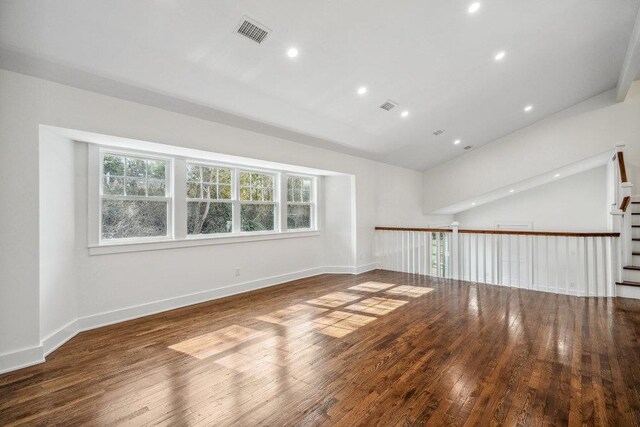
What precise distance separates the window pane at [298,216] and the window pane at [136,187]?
2.59 m

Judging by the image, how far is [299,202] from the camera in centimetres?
604

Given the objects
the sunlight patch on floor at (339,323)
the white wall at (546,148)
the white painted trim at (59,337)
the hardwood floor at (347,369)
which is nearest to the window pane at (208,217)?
the hardwood floor at (347,369)

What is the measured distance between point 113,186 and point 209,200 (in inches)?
49.7

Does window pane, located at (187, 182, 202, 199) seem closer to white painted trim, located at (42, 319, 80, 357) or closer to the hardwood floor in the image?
the hardwood floor

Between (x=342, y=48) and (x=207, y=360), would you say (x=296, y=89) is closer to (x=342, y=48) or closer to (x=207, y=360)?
(x=342, y=48)

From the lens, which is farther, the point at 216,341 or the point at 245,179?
the point at 245,179

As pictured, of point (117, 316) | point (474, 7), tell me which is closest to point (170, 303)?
point (117, 316)

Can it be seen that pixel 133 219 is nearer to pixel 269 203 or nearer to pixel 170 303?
pixel 170 303

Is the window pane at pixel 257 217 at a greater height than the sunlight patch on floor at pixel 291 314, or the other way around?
the window pane at pixel 257 217

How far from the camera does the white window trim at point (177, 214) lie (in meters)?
3.45

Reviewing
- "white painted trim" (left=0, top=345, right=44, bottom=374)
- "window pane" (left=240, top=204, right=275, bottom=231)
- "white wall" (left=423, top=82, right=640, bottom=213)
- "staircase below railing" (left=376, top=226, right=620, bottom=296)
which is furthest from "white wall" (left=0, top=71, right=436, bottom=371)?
"white wall" (left=423, top=82, right=640, bottom=213)

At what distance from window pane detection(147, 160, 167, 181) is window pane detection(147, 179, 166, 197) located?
0.06 m

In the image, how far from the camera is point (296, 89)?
370 cm

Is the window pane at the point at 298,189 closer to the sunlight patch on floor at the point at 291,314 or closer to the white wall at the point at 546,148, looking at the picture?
the sunlight patch on floor at the point at 291,314
